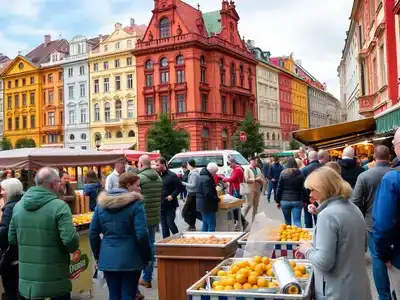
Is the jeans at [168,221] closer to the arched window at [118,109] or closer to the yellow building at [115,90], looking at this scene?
the yellow building at [115,90]

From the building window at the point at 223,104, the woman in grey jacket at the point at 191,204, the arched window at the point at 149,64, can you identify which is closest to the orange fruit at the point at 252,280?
the woman in grey jacket at the point at 191,204

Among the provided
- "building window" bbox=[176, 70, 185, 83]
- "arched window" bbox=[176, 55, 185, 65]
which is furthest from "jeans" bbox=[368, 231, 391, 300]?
"arched window" bbox=[176, 55, 185, 65]

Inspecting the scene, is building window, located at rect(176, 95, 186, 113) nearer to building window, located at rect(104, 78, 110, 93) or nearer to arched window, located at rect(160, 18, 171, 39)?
arched window, located at rect(160, 18, 171, 39)

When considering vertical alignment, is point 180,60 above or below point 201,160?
above

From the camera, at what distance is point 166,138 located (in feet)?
155

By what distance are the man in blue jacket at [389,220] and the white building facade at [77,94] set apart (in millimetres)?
57055

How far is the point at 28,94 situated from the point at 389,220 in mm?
66979

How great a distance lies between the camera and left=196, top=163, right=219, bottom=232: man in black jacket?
10.1 metres

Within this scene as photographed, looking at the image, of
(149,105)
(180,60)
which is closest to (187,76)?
(180,60)

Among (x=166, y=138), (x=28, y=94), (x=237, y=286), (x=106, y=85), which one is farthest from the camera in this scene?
(x=28, y=94)

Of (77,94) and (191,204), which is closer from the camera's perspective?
(191,204)

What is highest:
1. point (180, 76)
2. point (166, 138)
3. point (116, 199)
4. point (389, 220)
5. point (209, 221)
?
point (180, 76)

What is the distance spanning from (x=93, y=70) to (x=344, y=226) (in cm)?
5746

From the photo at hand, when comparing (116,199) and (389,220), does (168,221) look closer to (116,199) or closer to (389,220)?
(116,199)
